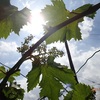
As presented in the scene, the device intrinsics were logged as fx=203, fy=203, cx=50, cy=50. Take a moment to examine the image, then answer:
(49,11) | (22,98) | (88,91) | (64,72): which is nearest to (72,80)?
(64,72)

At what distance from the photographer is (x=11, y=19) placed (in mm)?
1043

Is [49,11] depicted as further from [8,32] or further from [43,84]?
[43,84]

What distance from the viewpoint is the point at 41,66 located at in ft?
3.36

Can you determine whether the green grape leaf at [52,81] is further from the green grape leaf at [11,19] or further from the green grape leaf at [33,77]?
the green grape leaf at [11,19]

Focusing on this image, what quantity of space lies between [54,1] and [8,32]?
34cm

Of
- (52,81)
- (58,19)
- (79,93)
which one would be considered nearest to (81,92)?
(79,93)

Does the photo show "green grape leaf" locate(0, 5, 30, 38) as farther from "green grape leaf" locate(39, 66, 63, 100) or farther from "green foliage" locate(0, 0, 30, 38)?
"green grape leaf" locate(39, 66, 63, 100)

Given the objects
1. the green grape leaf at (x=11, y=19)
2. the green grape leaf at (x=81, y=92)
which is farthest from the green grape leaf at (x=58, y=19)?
the green grape leaf at (x=81, y=92)

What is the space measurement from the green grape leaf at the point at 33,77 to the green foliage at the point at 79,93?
0.87ft

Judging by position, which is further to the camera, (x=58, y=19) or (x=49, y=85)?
(x=58, y=19)

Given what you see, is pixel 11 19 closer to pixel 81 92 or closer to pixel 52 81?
pixel 52 81

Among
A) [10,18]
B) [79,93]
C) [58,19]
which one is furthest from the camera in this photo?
[79,93]

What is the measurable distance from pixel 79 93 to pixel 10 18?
0.64 meters

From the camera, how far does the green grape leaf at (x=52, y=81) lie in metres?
1.05
